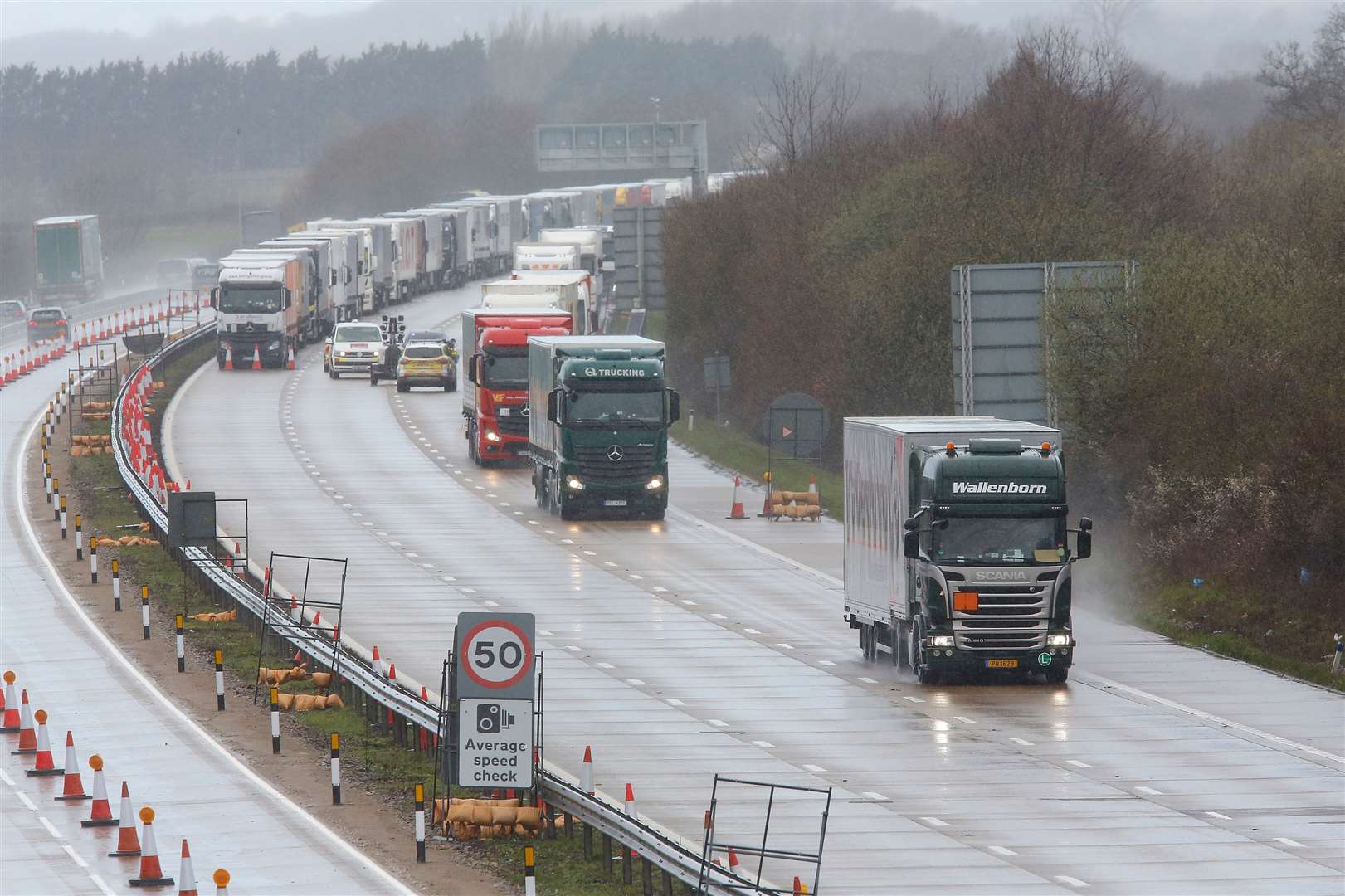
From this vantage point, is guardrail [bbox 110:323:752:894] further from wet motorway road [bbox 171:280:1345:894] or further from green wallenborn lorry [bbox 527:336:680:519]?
green wallenborn lorry [bbox 527:336:680:519]

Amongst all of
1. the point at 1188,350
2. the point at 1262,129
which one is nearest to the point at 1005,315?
the point at 1188,350

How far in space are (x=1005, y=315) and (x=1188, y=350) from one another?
326cm

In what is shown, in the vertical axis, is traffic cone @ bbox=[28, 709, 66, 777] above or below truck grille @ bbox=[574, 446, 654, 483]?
below

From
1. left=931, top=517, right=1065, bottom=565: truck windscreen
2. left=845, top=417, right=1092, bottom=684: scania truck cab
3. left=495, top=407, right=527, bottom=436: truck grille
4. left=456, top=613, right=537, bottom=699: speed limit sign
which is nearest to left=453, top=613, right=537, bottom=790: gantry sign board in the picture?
left=456, top=613, right=537, bottom=699: speed limit sign

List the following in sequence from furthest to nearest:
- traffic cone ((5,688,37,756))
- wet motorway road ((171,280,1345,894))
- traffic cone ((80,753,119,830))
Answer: traffic cone ((5,688,37,756)) → traffic cone ((80,753,119,830)) → wet motorway road ((171,280,1345,894))

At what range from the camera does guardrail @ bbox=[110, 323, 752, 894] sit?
716 inches

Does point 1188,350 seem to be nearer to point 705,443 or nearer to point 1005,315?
point 1005,315

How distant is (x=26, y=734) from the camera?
88.7ft

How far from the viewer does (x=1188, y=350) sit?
133 ft

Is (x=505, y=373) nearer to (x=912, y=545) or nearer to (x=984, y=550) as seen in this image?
(x=912, y=545)

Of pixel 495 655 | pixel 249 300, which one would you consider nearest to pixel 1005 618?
pixel 495 655

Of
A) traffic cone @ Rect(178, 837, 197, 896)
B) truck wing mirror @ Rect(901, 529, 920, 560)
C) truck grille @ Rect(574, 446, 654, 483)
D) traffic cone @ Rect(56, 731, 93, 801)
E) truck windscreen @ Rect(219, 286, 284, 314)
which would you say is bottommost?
traffic cone @ Rect(56, 731, 93, 801)

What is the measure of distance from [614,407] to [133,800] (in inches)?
904

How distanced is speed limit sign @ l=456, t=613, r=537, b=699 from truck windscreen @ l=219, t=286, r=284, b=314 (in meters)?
60.6
